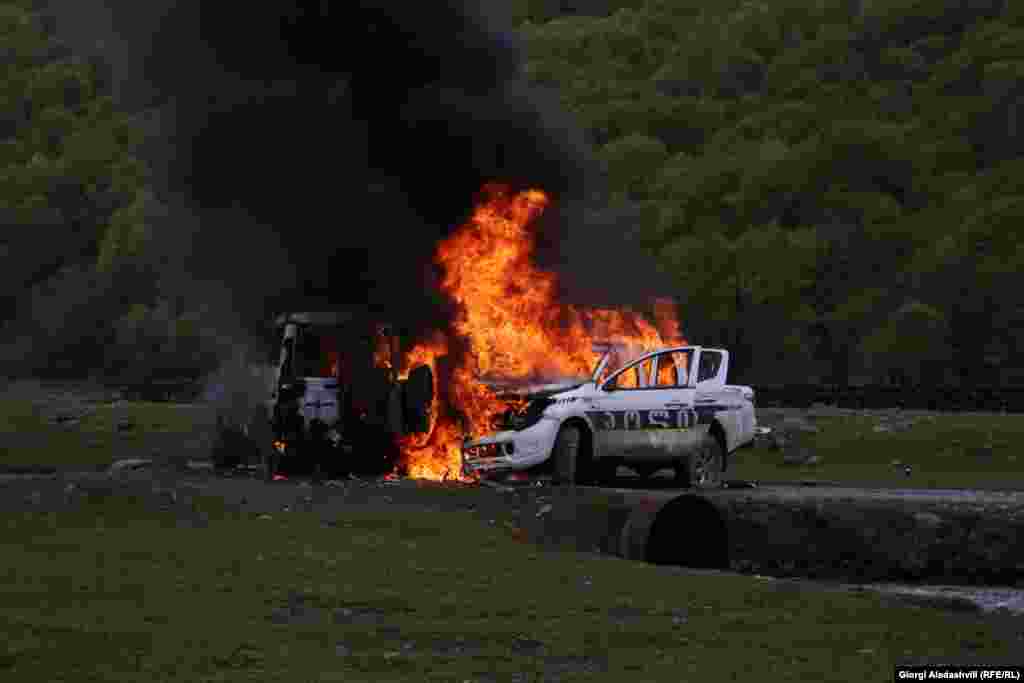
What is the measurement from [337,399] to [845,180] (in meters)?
41.9

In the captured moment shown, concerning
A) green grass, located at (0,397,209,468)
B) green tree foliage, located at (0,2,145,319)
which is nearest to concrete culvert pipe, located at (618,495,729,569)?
green grass, located at (0,397,209,468)

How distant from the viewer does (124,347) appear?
66312mm

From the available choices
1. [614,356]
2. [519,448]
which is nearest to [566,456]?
[519,448]

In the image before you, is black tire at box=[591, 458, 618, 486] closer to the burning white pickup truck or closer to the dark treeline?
the burning white pickup truck

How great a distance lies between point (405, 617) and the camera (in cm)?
1262

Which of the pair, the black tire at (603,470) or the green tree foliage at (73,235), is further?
the green tree foliage at (73,235)

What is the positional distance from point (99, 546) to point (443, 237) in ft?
35.1

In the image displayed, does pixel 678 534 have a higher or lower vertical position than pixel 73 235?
lower

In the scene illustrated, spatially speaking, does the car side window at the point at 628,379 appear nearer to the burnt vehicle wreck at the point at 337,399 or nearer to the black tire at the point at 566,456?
the black tire at the point at 566,456

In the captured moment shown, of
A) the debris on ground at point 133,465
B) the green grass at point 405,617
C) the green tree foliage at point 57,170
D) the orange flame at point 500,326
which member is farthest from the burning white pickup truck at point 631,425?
the green tree foliage at point 57,170

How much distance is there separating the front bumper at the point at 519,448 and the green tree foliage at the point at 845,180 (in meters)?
33.9

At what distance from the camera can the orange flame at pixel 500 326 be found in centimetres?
2389

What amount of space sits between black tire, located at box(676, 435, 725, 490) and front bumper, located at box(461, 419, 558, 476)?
2009mm

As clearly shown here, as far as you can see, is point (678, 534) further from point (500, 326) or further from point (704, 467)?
point (500, 326)
